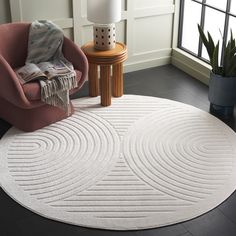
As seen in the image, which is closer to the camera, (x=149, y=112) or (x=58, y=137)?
(x=58, y=137)

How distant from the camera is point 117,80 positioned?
13.4 feet

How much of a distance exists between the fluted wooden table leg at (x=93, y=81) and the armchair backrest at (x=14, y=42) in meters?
0.59

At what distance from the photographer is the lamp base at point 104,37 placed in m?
3.79

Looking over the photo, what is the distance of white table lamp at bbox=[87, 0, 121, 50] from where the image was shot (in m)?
3.65

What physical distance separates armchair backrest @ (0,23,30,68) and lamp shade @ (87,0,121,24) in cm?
55

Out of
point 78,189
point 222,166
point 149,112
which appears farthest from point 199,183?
point 149,112

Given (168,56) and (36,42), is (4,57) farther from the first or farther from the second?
(168,56)

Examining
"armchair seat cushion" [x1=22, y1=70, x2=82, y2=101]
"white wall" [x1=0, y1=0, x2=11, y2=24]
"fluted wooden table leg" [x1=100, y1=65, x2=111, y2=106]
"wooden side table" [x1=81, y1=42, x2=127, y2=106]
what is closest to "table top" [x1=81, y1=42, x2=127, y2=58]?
"wooden side table" [x1=81, y1=42, x2=127, y2=106]

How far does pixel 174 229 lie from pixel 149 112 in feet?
4.69

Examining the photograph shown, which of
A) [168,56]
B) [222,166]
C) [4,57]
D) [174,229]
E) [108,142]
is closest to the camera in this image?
[174,229]

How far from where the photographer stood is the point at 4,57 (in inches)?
145

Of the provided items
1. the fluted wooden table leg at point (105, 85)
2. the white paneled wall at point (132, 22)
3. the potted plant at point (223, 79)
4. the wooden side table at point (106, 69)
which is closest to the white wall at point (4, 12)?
the white paneled wall at point (132, 22)

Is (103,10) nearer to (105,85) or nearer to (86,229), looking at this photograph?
(105,85)

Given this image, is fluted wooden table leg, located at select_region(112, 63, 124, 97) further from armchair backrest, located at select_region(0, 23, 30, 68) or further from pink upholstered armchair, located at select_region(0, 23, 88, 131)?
armchair backrest, located at select_region(0, 23, 30, 68)
